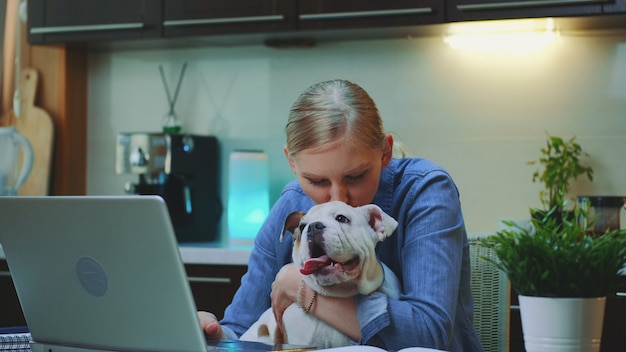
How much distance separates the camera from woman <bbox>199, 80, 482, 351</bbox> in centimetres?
143

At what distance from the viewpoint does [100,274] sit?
1.10m

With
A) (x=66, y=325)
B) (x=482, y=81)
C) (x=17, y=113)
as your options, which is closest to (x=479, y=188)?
(x=482, y=81)

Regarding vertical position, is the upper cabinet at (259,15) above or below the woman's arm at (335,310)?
above

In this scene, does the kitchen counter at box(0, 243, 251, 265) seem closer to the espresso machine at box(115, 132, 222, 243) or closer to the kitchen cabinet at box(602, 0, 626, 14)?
the espresso machine at box(115, 132, 222, 243)

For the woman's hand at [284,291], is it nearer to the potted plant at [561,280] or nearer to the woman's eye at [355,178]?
the woman's eye at [355,178]

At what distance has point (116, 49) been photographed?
3.60 m

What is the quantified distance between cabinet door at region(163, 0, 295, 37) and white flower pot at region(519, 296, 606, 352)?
7.15 ft

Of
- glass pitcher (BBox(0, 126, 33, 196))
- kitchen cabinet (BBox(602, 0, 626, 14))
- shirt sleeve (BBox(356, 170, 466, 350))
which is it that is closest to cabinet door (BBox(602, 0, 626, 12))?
kitchen cabinet (BBox(602, 0, 626, 14))

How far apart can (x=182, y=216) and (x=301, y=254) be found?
1920 mm

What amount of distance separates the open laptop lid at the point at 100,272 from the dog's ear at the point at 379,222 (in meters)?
0.45

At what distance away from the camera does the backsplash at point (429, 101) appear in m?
2.99

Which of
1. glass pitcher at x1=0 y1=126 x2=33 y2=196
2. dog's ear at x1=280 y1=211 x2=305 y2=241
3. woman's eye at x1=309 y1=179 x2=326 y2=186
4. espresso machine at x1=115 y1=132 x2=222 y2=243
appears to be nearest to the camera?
dog's ear at x1=280 y1=211 x2=305 y2=241

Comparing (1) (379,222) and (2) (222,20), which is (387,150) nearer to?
(1) (379,222)

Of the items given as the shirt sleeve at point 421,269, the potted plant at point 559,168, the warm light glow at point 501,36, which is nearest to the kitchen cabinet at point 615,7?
the warm light glow at point 501,36
